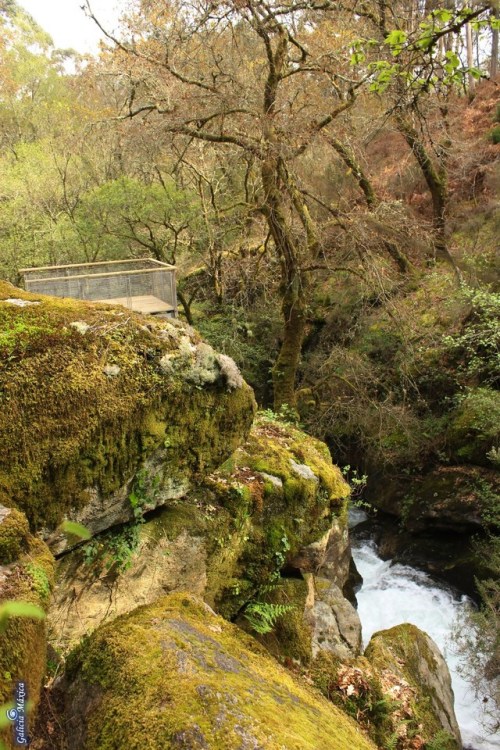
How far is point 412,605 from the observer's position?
30.1 feet

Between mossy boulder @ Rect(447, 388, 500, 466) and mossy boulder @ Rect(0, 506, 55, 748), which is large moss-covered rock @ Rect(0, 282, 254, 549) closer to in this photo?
mossy boulder @ Rect(0, 506, 55, 748)

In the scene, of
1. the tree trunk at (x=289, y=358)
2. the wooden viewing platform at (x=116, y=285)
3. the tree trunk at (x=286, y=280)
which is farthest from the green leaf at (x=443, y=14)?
the wooden viewing platform at (x=116, y=285)

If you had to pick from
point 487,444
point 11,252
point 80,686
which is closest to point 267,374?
point 487,444

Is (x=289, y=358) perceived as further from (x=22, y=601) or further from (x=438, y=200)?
(x=22, y=601)

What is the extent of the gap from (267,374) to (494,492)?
22.7 feet

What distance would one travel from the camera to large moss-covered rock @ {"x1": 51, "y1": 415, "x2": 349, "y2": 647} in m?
3.86

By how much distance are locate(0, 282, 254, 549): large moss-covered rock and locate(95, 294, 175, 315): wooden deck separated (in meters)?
7.18

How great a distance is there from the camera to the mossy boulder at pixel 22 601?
1.86 m

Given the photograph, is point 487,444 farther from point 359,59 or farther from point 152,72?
point 152,72

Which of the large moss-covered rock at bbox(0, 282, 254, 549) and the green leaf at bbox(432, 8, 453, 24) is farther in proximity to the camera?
the large moss-covered rock at bbox(0, 282, 254, 549)

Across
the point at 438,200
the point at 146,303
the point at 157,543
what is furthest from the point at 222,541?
the point at 438,200

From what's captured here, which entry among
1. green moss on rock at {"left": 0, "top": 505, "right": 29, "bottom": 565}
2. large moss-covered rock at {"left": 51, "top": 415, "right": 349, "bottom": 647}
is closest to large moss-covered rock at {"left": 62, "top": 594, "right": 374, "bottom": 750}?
green moss on rock at {"left": 0, "top": 505, "right": 29, "bottom": 565}

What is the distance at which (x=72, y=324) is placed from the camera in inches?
142

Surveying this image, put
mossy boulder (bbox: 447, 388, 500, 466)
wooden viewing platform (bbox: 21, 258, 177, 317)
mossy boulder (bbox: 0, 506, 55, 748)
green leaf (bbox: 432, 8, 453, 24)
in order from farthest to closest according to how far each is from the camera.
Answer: wooden viewing platform (bbox: 21, 258, 177, 317) < mossy boulder (bbox: 447, 388, 500, 466) < green leaf (bbox: 432, 8, 453, 24) < mossy boulder (bbox: 0, 506, 55, 748)
